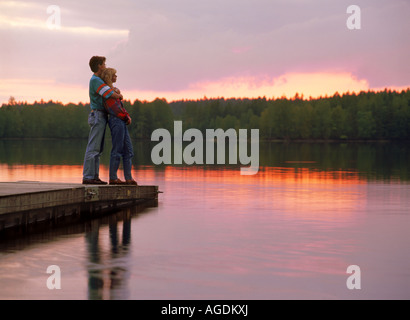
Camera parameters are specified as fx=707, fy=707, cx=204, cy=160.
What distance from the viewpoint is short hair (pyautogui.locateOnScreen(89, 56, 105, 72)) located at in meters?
20.7

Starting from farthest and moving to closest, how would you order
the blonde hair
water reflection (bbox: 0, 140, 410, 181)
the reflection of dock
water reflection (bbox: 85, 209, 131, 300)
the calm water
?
water reflection (bbox: 0, 140, 410, 181), the blonde hair, the reflection of dock, the calm water, water reflection (bbox: 85, 209, 131, 300)

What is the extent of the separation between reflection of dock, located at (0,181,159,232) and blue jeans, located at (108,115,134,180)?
27.7 inches

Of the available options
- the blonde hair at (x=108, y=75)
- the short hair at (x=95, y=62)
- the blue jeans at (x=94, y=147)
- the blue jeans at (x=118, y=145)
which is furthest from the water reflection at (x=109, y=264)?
the short hair at (x=95, y=62)

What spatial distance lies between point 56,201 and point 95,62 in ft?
16.7

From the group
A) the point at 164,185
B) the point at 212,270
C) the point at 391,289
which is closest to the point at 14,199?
the point at 212,270

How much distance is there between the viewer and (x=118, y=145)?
21.6 meters

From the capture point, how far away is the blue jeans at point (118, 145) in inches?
838

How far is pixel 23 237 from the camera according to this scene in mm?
14516

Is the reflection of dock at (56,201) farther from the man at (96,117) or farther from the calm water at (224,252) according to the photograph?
the man at (96,117)

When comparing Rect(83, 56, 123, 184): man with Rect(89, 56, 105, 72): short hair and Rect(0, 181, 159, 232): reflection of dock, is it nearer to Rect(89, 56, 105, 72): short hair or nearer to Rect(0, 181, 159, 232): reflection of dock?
Rect(89, 56, 105, 72): short hair

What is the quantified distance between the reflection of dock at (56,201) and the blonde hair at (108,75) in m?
3.08

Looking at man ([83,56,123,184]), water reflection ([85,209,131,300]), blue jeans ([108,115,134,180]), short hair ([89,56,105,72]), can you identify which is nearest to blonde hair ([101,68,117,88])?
man ([83,56,123,184])

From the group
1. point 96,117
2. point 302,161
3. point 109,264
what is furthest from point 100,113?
point 302,161
